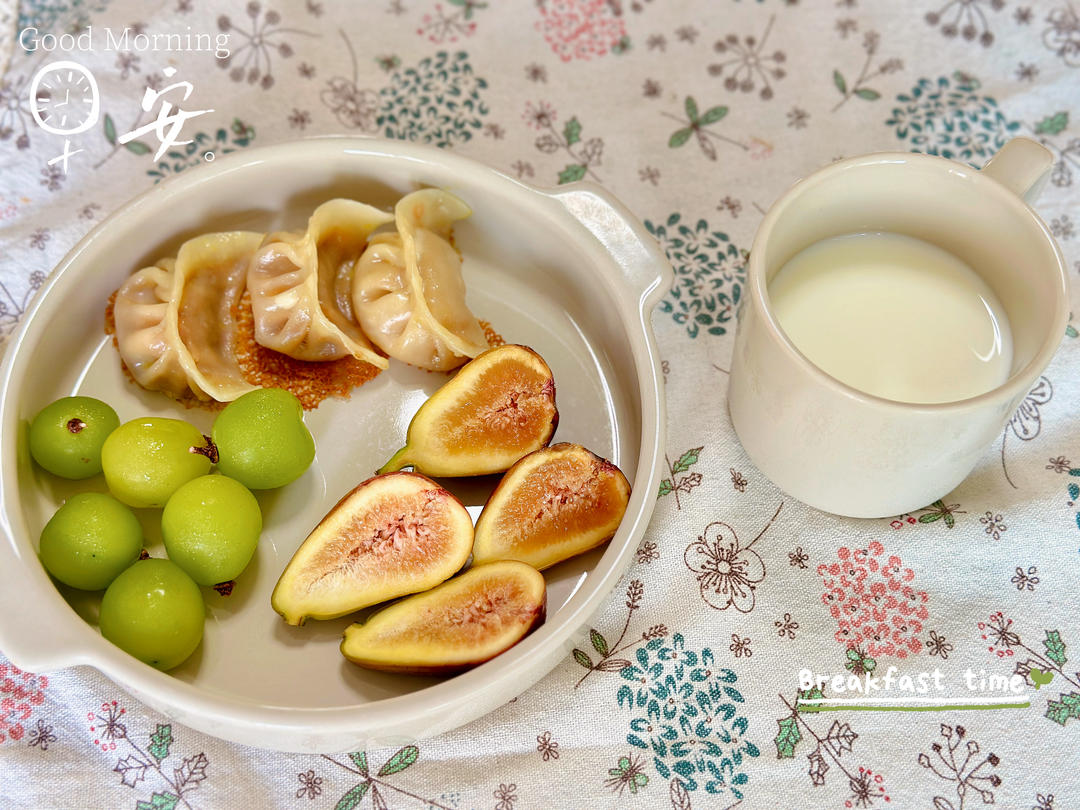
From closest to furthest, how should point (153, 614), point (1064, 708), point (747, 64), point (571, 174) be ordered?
1. point (153, 614)
2. point (1064, 708)
3. point (571, 174)
4. point (747, 64)

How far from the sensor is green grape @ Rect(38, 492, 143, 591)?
3.21ft

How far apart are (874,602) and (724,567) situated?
16 centimetres

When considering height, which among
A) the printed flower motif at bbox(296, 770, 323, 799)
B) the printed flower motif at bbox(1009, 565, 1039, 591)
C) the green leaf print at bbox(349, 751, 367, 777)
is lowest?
the printed flower motif at bbox(296, 770, 323, 799)

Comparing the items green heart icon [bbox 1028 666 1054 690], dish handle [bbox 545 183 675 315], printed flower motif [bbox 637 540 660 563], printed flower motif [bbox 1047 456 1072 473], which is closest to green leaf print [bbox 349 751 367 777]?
printed flower motif [bbox 637 540 660 563]

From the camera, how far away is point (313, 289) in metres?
1.18

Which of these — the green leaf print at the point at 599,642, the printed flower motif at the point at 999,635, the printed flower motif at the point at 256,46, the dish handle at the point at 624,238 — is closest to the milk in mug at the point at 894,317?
the dish handle at the point at 624,238

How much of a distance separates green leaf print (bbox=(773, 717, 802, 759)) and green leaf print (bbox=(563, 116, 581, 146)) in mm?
824

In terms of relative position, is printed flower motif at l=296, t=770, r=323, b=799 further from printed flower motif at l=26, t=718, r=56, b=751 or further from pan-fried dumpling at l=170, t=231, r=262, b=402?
pan-fried dumpling at l=170, t=231, r=262, b=402

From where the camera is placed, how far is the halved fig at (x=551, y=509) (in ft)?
3.41

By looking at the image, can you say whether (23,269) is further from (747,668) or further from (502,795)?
(747,668)

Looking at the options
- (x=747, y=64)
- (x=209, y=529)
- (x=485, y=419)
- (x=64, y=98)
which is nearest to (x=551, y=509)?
(x=485, y=419)

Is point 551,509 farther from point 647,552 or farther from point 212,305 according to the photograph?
point 212,305

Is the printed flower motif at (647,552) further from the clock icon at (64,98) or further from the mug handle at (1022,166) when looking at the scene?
the clock icon at (64,98)

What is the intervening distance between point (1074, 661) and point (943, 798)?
8.4 inches
